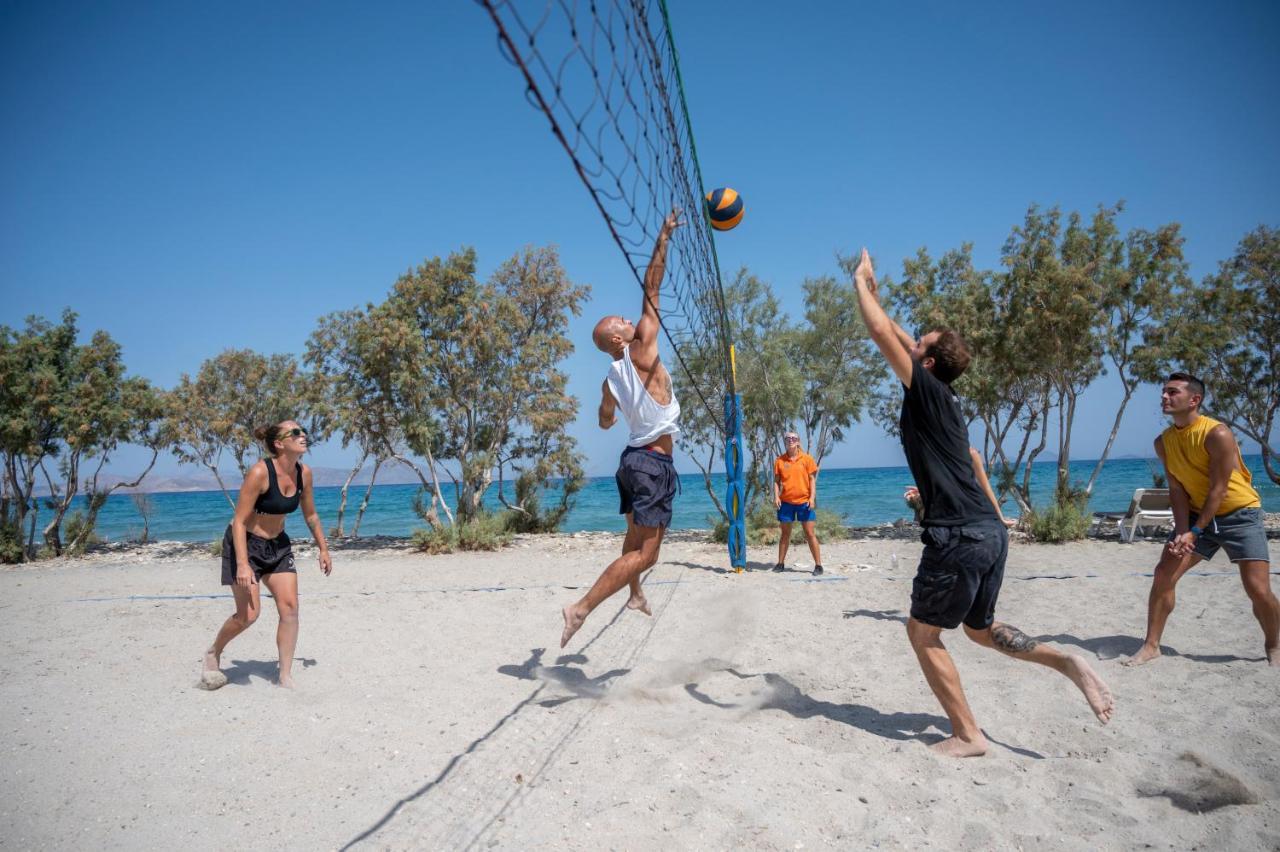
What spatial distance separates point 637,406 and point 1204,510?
9.99 ft

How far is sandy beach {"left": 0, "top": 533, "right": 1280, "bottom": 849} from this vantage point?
2.26m

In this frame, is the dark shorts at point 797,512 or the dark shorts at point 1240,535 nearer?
the dark shorts at point 1240,535

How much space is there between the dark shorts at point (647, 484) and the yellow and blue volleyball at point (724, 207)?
3218mm

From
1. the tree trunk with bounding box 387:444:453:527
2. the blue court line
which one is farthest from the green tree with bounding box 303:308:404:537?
the blue court line

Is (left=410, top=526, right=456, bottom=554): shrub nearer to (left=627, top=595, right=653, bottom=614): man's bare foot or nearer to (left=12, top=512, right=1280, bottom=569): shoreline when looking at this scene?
(left=12, top=512, right=1280, bottom=569): shoreline

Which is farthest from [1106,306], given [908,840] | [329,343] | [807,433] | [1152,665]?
[329,343]

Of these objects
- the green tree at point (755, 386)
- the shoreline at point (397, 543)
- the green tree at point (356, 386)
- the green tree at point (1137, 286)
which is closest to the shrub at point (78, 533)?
the shoreline at point (397, 543)

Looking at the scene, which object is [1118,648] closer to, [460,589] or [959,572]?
[959,572]

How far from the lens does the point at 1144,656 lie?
3857 mm

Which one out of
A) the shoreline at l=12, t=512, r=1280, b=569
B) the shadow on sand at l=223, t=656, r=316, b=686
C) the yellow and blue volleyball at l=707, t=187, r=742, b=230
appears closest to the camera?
the shadow on sand at l=223, t=656, r=316, b=686

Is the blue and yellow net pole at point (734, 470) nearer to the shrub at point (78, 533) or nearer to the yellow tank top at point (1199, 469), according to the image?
the yellow tank top at point (1199, 469)

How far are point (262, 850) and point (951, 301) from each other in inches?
450

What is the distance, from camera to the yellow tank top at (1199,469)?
373cm

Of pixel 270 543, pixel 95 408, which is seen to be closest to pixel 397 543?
pixel 95 408
